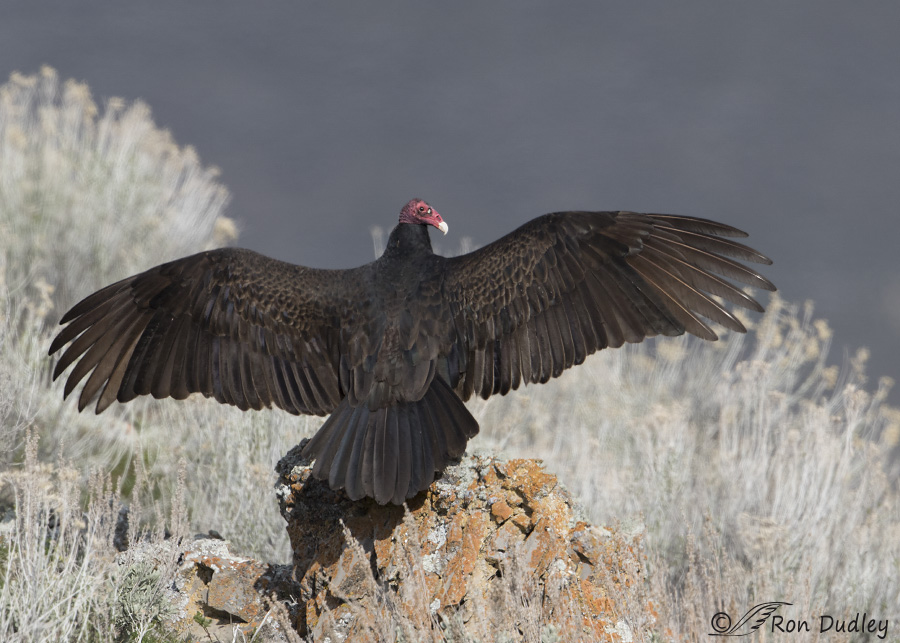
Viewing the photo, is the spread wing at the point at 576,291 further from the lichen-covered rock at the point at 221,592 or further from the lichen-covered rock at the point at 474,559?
the lichen-covered rock at the point at 221,592

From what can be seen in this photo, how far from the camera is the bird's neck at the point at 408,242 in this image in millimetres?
4094

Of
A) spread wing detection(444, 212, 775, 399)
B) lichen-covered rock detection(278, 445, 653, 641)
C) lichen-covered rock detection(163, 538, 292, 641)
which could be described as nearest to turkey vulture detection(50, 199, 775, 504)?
spread wing detection(444, 212, 775, 399)

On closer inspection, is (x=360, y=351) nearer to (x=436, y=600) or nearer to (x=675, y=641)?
(x=436, y=600)

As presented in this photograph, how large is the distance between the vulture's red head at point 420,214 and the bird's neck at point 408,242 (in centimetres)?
4

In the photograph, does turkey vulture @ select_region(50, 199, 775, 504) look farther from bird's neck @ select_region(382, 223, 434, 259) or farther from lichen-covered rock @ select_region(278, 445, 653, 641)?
lichen-covered rock @ select_region(278, 445, 653, 641)

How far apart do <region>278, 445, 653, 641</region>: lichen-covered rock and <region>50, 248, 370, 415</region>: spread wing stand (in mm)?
629

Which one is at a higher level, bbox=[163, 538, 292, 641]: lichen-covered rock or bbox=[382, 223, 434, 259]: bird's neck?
bbox=[382, 223, 434, 259]: bird's neck

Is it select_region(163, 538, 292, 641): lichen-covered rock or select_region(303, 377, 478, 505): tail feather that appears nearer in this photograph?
select_region(303, 377, 478, 505): tail feather

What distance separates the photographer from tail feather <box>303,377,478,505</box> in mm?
3201

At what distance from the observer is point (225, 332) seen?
406 cm

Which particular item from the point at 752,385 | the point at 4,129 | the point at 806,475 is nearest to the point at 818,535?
the point at 806,475

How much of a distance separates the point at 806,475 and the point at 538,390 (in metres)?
4.66

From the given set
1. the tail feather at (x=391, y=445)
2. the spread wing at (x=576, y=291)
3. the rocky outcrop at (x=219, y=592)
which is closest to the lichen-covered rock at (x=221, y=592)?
the rocky outcrop at (x=219, y=592)

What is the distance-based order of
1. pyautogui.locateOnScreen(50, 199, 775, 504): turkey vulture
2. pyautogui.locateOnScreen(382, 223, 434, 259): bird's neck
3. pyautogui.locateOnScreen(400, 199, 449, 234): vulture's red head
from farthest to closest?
1. pyautogui.locateOnScreen(400, 199, 449, 234): vulture's red head
2. pyautogui.locateOnScreen(382, 223, 434, 259): bird's neck
3. pyautogui.locateOnScreen(50, 199, 775, 504): turkey vulture
